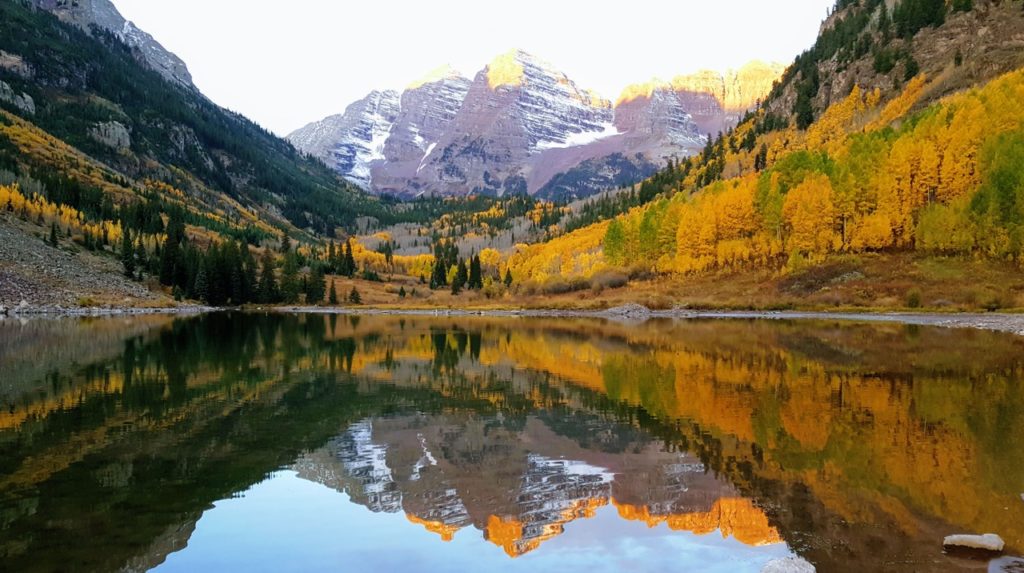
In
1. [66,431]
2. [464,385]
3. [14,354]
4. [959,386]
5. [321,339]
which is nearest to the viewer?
[66,431]

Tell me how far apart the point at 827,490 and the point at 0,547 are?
1427 centimetres

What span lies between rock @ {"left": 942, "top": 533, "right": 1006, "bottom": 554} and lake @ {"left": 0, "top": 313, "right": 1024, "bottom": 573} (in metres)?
0.24

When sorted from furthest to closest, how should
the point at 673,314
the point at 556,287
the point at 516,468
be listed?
1. the point at 556,287
2. the point at 673,314
3. the point at 516,468

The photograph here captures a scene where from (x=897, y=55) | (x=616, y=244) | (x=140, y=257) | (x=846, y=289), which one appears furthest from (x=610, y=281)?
(x=140, y=257)

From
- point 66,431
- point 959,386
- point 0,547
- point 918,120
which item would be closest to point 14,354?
point 66,431

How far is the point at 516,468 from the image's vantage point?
1501 centimetres

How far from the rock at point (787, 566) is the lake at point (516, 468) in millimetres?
48

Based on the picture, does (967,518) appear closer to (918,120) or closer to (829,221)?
(829,221)

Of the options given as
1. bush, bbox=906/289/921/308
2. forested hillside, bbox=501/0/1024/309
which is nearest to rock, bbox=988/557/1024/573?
bush, bbox=906/289/921/308

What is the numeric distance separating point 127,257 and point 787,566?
14099 cm

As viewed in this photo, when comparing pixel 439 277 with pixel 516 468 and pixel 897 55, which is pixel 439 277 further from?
pixel 516 468

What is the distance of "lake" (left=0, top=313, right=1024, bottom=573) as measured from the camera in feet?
32.9

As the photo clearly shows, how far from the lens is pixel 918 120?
92.5 meters

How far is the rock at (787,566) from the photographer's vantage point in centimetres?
880
